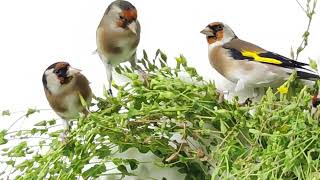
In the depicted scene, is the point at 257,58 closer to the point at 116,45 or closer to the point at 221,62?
the point at 221,62

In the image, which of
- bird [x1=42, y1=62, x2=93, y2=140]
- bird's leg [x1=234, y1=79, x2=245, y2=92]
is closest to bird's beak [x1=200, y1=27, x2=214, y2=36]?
bird's leg [x1=234, y1=79, x2=245, y2=92]

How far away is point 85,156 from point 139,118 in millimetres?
115

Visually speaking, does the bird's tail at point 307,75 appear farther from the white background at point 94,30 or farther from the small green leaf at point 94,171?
the small green leaf at point 94,171

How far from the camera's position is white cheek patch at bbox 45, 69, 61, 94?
1.31 m

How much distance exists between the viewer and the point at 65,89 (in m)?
1.30

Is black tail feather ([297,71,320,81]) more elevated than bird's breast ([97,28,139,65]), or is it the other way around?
bird's breast ([97,28,139,65])

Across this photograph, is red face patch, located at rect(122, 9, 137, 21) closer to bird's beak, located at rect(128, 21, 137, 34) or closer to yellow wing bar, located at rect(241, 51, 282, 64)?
bird's beak, located at rect(128, 21, 137, 34)

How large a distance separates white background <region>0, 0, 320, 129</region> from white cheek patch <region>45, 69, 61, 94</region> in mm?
221

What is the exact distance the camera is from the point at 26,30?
5.19ft

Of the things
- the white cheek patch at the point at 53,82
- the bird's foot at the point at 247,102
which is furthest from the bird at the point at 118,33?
the bird's foot at the point at 247,102

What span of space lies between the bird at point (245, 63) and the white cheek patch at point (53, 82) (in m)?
0.28

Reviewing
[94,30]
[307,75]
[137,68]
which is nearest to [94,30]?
[94,30]

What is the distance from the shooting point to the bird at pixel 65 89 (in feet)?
4.28

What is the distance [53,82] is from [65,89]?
0.08ft
